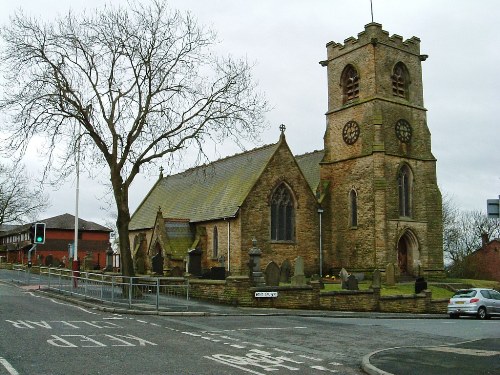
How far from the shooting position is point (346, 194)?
121ft

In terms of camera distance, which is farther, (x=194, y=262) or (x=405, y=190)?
(x=405, y=190)

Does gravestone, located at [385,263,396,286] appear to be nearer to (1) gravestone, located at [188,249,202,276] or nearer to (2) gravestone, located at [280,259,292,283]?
(2) gravestone, located at [280,259,292,283]

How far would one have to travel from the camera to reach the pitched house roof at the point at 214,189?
3425 centimetres

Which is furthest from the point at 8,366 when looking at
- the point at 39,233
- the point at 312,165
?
the point at 312,165

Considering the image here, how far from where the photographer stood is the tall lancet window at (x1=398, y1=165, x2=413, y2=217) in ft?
120

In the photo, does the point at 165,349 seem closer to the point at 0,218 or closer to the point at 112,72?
the point at 112,72

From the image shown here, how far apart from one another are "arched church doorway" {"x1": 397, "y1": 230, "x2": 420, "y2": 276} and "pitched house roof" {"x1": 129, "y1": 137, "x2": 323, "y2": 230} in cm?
733

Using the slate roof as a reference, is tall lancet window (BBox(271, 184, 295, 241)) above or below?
below

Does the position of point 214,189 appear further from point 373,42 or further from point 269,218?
point 373,42

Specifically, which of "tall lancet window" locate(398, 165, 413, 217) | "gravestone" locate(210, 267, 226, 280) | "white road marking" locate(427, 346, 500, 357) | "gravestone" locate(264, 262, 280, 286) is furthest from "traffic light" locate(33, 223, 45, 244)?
"tall lancet window" locate(398, 165, 413, 217)

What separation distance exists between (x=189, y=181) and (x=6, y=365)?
1413 inches

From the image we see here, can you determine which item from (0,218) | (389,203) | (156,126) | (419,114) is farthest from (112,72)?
(0,218)

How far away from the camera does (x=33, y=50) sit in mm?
23031

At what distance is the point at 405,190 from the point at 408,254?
14.0 ft
